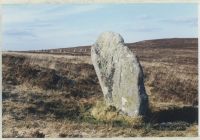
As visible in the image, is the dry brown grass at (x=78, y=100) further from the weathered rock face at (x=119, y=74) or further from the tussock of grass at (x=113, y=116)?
the weathered rock face at (x=119, y=74)

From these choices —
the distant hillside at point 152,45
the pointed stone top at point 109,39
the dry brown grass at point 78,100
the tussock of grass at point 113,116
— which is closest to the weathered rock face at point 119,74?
the pointed stone top at point 109,39

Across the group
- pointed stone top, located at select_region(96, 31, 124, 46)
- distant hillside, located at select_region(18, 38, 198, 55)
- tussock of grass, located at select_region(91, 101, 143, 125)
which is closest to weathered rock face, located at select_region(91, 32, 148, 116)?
pointed stone top, located at select_region(96, 31, 124, 46)

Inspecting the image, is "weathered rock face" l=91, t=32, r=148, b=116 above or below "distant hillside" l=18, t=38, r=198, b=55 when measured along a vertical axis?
below

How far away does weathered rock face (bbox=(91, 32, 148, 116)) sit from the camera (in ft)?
45.9

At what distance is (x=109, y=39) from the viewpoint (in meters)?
14.4

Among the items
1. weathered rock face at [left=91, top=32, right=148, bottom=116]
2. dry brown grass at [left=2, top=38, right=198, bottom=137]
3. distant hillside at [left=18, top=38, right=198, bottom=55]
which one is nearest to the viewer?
weathered rock face at [left=91, top=32, right=148, bottom=116]

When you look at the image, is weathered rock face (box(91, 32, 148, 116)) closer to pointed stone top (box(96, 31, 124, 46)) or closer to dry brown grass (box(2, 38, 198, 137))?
pointed stone top (box(96, 31, 124, 46))

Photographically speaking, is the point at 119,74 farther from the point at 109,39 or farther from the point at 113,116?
the point at 113,116

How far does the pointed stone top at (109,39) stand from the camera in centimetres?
1430

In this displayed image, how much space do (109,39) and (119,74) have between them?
1.03 m

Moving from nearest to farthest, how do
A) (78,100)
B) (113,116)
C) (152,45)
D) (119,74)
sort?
(119,74), (113,116), (78,100), (152,45)

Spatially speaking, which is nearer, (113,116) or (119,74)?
(119,74)

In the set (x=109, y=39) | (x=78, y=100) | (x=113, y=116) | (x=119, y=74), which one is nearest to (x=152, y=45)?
(x=78, y=100)

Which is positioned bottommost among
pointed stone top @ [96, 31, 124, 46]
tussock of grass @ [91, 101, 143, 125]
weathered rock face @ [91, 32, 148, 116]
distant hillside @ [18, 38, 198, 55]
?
tussock of grass @ [91, 101, 143, 125]
